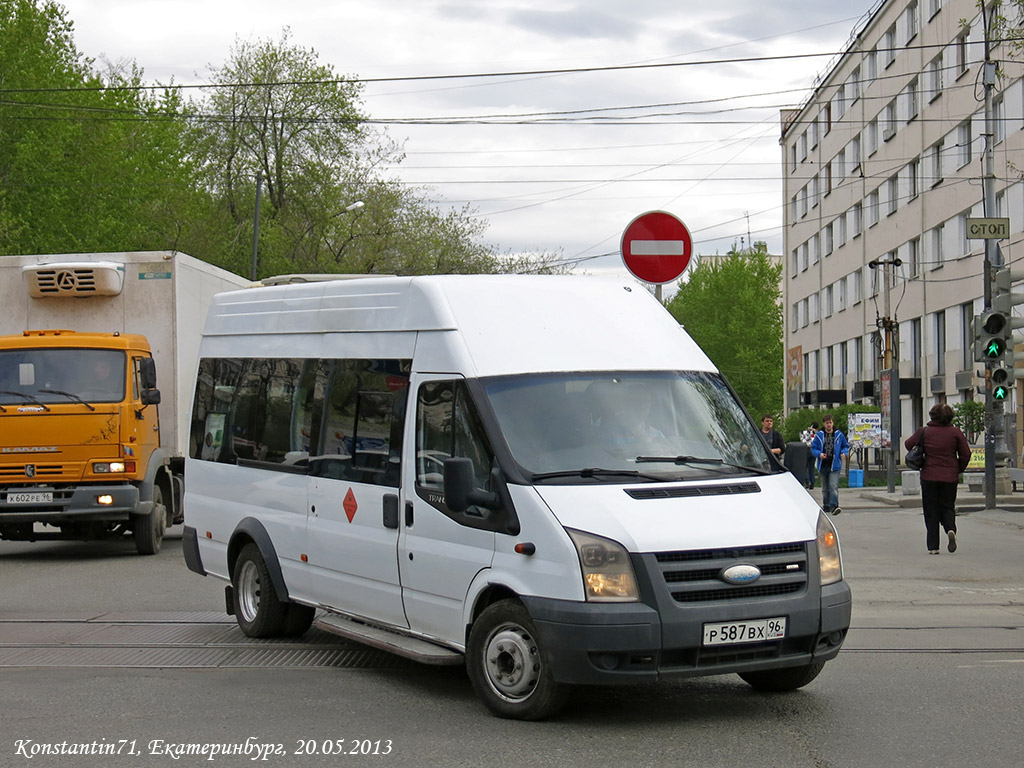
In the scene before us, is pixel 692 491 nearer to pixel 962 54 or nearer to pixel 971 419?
pixel 971 419

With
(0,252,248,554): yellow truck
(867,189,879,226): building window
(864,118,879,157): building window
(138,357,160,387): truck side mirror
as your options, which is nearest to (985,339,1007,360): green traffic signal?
(0,252,248,554): yellow truck

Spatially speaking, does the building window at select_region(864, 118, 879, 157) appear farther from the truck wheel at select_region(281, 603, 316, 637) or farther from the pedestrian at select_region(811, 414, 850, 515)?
the truck wheel at select_region(281, 603, 316, 637)

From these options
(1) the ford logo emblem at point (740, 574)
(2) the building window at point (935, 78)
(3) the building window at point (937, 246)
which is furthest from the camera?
(3) the building window at point (937, 246)

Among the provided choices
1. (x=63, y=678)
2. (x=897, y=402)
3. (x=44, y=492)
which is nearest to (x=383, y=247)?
(x=897, y=402)

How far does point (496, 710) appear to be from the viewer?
686cm

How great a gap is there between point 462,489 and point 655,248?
3998 millimetres

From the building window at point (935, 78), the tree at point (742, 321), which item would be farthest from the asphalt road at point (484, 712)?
the tree at point (742, 321)

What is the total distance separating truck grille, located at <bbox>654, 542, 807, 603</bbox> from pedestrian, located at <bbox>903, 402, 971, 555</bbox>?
9258 mm

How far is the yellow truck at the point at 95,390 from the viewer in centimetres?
1527

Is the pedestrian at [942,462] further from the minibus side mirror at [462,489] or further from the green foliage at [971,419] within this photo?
the green foliage at [971,419]

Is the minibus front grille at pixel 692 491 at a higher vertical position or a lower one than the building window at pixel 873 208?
lower

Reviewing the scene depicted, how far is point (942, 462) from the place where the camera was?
15.5m

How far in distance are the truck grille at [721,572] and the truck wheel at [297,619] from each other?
369 cm

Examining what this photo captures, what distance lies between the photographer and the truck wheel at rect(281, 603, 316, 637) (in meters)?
9.41
